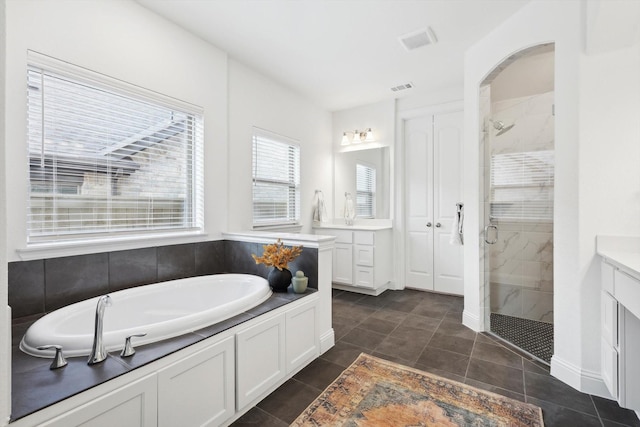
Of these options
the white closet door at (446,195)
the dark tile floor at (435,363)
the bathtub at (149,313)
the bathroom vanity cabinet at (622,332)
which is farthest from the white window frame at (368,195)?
the bathroom vanity cabinet at (622,332)

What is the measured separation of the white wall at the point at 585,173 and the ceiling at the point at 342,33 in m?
0.72

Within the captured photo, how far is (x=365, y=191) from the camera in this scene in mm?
4332

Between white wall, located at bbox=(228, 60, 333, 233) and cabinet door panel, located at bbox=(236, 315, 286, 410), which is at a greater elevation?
white wall, located at bbox=(228, 60, 333, 233)

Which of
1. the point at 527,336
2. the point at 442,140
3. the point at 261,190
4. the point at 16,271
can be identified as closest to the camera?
the point at 16,271

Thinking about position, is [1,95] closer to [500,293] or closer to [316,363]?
[316,363]

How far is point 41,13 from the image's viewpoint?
1.75 m

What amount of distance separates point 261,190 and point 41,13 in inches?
83.4

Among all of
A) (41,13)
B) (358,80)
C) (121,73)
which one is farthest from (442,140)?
(41,13)

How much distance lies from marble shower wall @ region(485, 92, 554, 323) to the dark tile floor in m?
0.55

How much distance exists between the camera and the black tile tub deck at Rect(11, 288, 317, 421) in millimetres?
1005

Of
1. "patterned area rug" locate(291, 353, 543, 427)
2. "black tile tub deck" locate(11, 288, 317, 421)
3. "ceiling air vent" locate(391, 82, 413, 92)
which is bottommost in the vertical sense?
"patterned area rug" locate(291, 353, 543, 427)

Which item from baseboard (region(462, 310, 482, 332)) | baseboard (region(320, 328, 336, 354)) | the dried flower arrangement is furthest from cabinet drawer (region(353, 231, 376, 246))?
the dried flower arrangement

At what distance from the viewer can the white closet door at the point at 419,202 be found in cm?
397

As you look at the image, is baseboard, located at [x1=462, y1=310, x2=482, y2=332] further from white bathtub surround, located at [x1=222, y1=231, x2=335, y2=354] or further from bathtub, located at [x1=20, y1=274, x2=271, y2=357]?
bathtub, located at [x1=20, y1=274, x2=271, y2=357]
